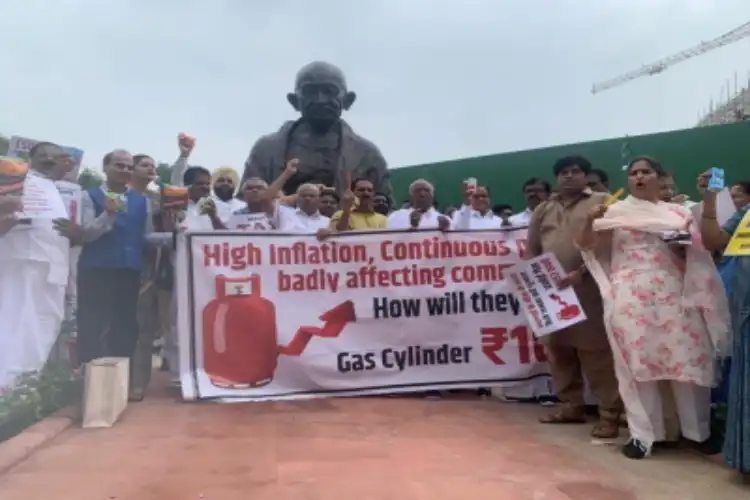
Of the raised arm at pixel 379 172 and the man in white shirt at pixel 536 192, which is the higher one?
the raised arm at pixel 379 172

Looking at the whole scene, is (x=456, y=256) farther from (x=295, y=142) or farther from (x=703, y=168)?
(x=703, y=168)

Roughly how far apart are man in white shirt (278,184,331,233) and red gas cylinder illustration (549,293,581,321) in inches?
81.7

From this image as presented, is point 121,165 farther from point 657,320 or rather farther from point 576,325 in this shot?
point 657,320

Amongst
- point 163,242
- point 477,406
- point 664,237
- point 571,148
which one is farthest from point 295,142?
point 571,148

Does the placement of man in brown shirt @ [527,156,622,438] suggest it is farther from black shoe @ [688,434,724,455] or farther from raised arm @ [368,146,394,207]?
raised arm @ [368,146,394,207]

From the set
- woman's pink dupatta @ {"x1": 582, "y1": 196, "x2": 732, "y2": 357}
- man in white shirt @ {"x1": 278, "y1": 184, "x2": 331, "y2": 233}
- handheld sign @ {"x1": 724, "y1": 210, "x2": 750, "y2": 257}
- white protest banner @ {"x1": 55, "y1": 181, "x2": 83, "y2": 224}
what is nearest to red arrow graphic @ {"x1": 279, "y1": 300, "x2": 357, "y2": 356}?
man in white shirt @ {"x1": 278, "y1": 184, "x2": 331, "y2": 233}

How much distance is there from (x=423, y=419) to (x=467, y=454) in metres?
0.88

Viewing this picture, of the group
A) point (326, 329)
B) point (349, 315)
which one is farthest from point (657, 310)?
point (326, 329)

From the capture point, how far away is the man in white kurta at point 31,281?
180 inches

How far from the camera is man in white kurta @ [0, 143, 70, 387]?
4578mm

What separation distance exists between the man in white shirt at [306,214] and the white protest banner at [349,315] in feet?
1.35

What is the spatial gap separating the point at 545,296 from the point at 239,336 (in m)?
2.18

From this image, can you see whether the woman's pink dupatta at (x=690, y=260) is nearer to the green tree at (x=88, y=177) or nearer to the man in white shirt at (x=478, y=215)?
Answer: the man in white shirt at (x=478, y=215)

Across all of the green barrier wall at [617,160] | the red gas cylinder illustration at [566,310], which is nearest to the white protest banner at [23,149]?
the red gas cylinder illustration at [566,310]
